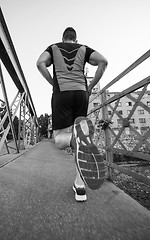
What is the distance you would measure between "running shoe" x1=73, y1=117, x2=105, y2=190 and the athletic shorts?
22 centimetres

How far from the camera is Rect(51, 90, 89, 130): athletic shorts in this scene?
4.40 ft

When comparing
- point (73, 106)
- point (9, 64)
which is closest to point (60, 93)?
point (73, 106)

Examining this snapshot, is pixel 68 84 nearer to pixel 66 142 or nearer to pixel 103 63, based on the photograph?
pixel 103 63

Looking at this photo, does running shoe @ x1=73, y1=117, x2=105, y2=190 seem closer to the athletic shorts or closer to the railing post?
the athletic shorts

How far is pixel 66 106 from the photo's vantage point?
4.45ft

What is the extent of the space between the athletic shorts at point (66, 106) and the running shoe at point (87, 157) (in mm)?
223

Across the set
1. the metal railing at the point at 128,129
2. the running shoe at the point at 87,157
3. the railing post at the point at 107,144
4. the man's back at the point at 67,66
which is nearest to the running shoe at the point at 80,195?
the running shoe at the point at 87,157

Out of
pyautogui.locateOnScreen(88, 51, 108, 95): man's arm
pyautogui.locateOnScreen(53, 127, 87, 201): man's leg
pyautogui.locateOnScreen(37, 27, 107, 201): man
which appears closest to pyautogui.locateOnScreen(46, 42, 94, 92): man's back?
pyautogui.locateOnScreen(37, 27, 107, 201): man

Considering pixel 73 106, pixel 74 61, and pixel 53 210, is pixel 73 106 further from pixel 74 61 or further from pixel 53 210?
pixel 53 210

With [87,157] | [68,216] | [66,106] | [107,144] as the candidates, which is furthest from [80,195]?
[107,144]

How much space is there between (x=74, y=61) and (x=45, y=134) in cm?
5835

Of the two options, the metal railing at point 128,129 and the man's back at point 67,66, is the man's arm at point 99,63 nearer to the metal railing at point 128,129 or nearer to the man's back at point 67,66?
the man's back at point 67,66

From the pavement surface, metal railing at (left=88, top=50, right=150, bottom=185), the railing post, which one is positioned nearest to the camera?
the pavement surface

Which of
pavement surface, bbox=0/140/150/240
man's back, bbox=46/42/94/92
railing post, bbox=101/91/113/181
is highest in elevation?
man's back, bbox=46/42/94/92
